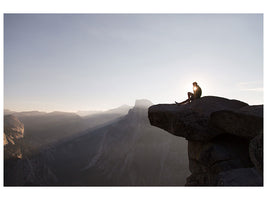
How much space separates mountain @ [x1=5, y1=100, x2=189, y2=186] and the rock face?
53.1 m

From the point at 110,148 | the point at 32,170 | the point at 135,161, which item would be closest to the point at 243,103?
the point at 135,161

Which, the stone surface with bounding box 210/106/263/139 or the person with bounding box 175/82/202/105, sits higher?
the person with bounding box 175/82/202/105

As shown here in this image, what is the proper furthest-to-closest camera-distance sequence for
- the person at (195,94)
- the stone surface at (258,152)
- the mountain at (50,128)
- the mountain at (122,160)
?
the mountain at (50,128)
the mountain at (122,160)
the person at (195,94)
the stone surface at (258,152)

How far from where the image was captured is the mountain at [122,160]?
2471 inches

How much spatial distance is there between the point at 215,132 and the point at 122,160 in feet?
233

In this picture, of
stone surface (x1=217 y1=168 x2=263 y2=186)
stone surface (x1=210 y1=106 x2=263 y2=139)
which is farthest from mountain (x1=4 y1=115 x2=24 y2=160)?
stone surface (x1=217 y1=168 x2=263 y2=186)

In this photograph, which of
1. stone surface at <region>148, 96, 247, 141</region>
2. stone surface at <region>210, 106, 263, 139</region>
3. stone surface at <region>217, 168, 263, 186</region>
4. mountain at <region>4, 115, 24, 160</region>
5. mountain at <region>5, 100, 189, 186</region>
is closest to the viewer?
stone surface at <region>217, 168, 263, 186</region>

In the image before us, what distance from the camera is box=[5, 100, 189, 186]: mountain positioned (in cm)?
6277

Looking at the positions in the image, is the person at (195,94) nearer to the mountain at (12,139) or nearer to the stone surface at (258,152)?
the stone surface at (258,152)

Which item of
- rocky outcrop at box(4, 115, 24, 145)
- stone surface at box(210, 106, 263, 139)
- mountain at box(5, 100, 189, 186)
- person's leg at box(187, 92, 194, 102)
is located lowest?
mountain at box(5, 100, 189, 186)

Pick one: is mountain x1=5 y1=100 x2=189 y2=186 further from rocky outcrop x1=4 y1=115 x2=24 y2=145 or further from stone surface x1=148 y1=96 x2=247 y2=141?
stone surface x1=148 y1=96 x2=247 y2=141

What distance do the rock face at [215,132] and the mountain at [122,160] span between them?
174 ft

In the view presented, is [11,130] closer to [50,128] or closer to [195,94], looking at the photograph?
[50,128]

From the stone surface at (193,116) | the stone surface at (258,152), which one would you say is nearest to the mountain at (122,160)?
the stone surface at (193,116)
